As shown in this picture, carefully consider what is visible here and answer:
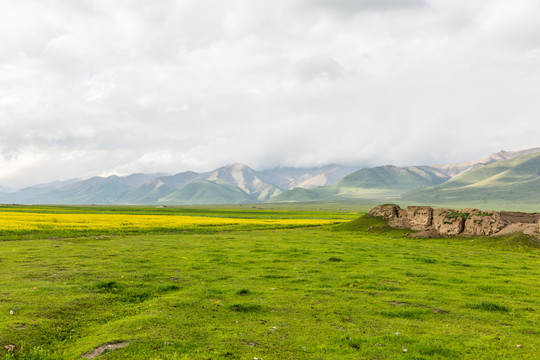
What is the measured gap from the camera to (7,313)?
12914mm

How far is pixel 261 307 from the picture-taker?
1548 centimetres

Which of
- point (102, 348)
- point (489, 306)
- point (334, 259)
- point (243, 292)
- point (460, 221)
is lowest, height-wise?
point (334, 259)

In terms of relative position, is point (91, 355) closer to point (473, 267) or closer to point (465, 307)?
point (465, 307)

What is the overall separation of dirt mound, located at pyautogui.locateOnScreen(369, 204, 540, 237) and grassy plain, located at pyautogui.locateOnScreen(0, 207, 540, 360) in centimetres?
2040

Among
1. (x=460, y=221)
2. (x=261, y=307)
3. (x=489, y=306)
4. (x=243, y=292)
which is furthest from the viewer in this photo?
(x=460, y=221)

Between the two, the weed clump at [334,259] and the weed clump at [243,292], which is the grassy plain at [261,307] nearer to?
the weed clump at [243,292]

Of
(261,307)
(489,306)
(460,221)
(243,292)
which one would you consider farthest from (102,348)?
(460,221)

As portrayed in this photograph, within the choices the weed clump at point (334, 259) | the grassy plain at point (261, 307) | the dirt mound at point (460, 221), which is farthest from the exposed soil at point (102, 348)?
the dirt mound at point (460, 221)

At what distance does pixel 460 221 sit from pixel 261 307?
5074cm

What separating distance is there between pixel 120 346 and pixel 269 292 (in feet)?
31.0

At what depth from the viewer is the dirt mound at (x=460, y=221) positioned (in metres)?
47.9

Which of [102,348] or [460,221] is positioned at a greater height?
[102,348]

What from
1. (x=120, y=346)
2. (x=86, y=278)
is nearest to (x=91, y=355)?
(x=120, y=346)

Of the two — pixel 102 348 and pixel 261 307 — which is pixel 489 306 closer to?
pixel 261 307
